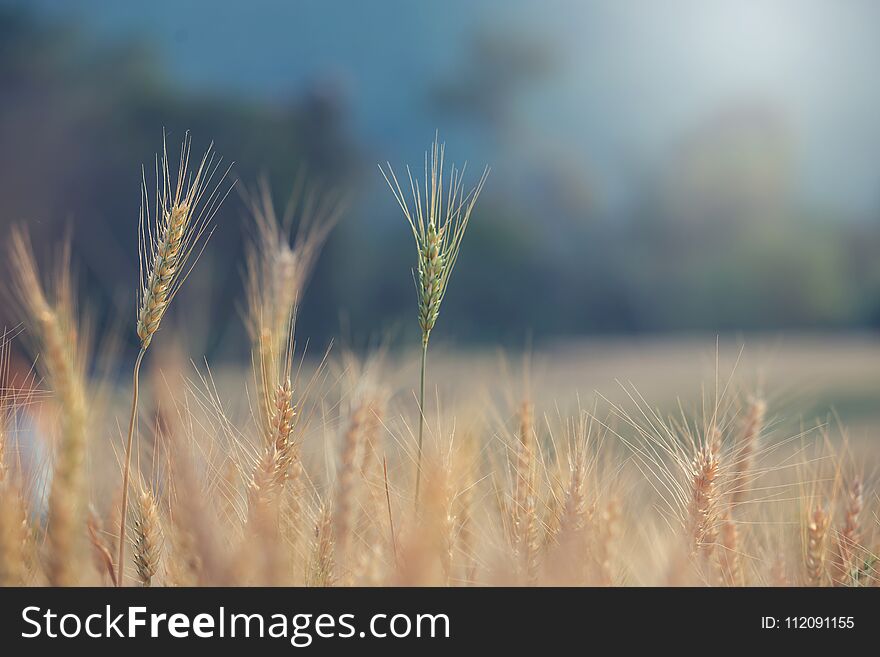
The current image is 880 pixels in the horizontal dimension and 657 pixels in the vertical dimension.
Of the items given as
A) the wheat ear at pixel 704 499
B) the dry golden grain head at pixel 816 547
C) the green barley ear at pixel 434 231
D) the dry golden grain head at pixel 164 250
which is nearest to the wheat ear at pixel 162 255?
the dry golden grain head at pixel 164 250

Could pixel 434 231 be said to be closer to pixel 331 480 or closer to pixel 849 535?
pixel 331 480

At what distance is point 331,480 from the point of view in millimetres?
1220

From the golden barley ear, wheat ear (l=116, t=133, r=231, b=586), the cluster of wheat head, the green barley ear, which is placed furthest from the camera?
the green barley ear

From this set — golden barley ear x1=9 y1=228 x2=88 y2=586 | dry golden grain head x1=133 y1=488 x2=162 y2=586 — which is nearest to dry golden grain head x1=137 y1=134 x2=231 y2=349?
golden barley ear x1=9 y1=228 x2=88 y2=586

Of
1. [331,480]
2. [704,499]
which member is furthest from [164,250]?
[704,499]

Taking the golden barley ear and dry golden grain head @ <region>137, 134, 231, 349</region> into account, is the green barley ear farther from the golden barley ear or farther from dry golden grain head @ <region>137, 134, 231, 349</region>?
the golden barley ear

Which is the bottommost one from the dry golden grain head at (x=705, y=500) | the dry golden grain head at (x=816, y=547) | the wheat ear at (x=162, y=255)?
the dry golden grain head at (x=816, y=547)

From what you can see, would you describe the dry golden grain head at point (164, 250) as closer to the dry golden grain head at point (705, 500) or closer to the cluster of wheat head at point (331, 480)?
the cluster of wheat head at point (331, 480)

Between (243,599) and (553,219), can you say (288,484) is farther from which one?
(553,219)

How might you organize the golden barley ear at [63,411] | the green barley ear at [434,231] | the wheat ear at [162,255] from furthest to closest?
the green barley ear at [434,231] < the wheat ear at [162,255] < the golden barley ear at [63,411]

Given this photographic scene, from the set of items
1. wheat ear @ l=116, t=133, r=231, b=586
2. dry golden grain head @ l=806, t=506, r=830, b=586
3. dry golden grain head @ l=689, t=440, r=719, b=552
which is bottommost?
dry golden grain head @ l=806, t=506, r=830, b=586

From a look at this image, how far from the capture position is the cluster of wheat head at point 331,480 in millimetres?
948

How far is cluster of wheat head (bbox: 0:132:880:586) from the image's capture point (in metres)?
0.95

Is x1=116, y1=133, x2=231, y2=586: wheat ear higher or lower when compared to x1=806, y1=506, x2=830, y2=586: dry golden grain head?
higher
